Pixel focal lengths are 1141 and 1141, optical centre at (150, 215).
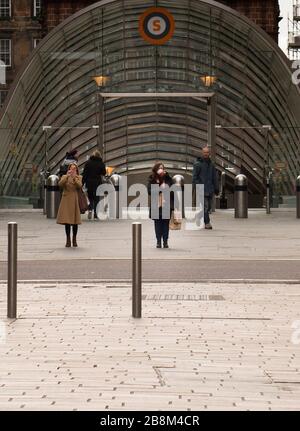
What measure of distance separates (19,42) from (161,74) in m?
38.6

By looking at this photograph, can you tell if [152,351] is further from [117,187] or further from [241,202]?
[117,187]

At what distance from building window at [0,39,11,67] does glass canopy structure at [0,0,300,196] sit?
35803 mm

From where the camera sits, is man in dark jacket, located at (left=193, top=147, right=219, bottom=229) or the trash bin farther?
the trash bin

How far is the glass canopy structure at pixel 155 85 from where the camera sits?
4244cm

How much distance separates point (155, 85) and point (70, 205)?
86.7 feet

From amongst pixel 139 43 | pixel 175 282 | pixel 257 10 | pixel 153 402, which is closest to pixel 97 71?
pixel 139 43

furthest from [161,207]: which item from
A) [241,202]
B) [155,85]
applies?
[155,85]

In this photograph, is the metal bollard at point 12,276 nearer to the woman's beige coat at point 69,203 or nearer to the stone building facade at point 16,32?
the woman's beige coat at point 69,203

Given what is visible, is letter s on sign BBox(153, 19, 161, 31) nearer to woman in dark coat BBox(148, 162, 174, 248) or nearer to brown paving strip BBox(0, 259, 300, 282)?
woman in dark coat BBox(148, 162, 174, 248)

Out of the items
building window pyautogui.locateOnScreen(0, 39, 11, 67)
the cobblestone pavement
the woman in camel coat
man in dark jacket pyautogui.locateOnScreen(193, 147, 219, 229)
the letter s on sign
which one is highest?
building window pyautogui.locateOnScreen(0, 39, 11, 67)

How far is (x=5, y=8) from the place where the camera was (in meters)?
84.1

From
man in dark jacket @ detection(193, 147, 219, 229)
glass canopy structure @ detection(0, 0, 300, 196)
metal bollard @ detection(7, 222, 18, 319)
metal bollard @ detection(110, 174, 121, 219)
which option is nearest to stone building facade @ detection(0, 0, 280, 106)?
glass canopy structure @ detection(0, 0, 300, 196)

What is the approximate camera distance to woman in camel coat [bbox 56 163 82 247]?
19580 mm

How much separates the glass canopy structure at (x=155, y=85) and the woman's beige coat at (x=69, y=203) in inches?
834
